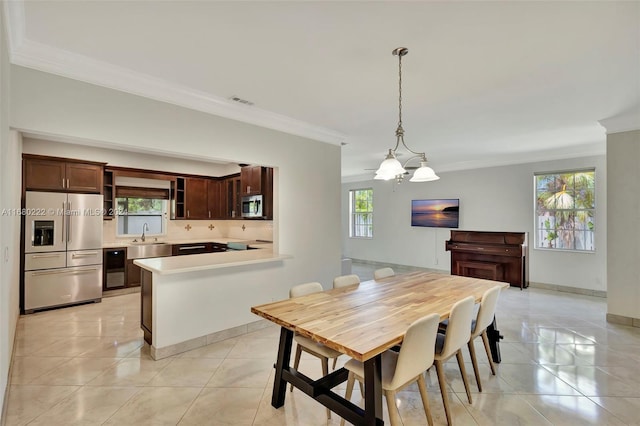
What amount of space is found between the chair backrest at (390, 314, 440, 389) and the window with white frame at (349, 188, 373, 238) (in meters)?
7.10

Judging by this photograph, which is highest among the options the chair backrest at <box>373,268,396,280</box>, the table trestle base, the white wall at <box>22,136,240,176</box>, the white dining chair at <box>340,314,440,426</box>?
the white wall at <box>22,136,240,176</box>

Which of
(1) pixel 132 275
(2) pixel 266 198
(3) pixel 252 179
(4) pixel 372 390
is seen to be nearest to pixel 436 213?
(2) pixel 266 198

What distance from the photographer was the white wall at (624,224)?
391 cm

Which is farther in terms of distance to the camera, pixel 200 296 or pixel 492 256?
pixel 492 256

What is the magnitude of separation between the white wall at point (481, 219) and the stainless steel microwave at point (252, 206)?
4401 mm

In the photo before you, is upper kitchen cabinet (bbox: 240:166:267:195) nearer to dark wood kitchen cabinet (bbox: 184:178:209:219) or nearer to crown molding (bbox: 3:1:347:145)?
crown molding (bbox: 3:1:347:145)

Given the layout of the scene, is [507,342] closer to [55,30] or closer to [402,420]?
[402,420]

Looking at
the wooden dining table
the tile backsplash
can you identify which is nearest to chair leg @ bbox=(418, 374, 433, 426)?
the wooden dining table

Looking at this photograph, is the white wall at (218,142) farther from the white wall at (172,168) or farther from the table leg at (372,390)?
the table leg at (372,390)

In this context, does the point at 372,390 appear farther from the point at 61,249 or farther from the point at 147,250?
the point at 147,250

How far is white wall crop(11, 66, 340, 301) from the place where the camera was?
2420 millimetres

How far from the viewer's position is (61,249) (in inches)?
176

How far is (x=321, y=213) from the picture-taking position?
15.0ft

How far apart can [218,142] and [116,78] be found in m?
1.06
